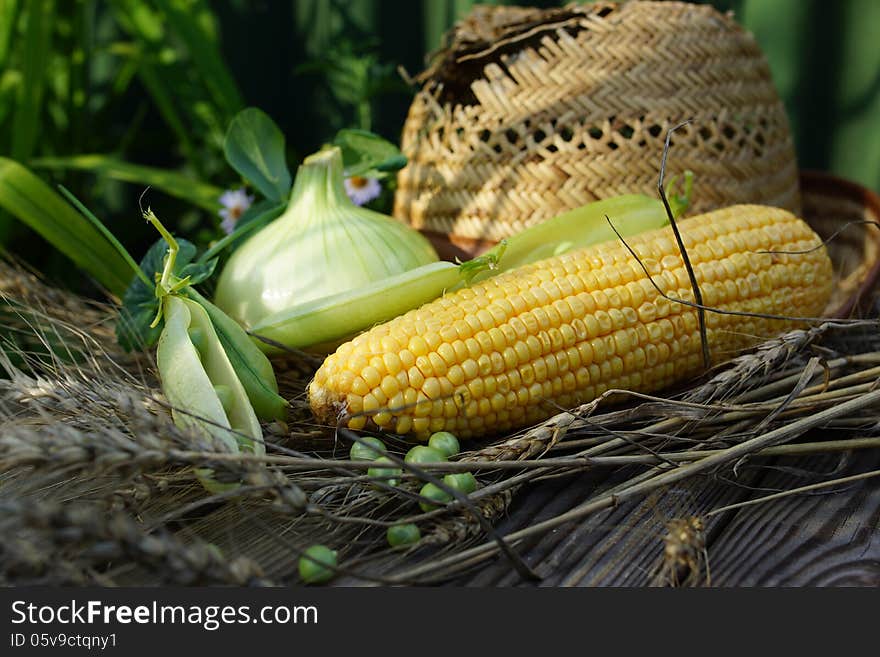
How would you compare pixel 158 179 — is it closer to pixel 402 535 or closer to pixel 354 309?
pixel 354 309

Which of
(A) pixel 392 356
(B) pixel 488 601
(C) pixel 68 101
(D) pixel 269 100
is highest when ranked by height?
(D) pixel 269 100

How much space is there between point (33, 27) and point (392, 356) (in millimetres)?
1164

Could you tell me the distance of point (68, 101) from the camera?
1.86 m

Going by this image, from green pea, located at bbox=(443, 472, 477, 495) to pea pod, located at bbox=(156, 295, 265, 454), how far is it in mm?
170

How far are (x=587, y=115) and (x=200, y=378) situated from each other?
698 millimetres

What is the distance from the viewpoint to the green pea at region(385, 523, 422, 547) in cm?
65

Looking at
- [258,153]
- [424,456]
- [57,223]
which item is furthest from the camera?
[258,153]

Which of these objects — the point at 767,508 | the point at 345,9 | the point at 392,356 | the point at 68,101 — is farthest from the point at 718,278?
the point at 68,101

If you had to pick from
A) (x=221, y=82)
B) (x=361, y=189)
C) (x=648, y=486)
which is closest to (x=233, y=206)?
(x=361, y=189)

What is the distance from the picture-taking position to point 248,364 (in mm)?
832

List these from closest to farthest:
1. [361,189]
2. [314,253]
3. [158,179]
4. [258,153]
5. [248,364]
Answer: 1. [248,364]
2. [314,253]
3. [258,153]
4. [361,189]
5. [158,179]

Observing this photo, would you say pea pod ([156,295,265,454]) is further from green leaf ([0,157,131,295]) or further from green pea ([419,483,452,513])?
green leaf ([0,157,131,295])

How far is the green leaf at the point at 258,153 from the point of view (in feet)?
3.94

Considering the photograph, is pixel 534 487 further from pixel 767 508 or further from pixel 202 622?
pixel 202 622
